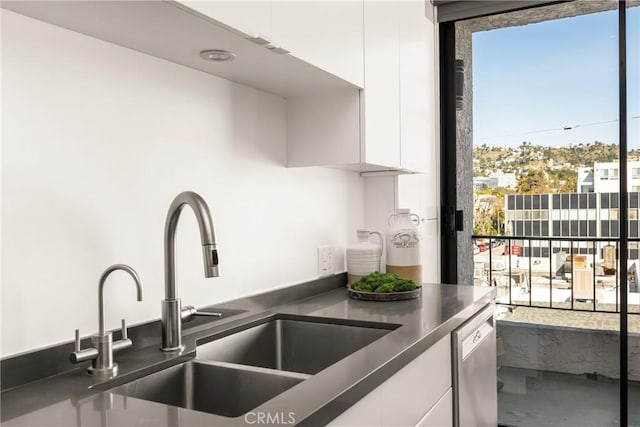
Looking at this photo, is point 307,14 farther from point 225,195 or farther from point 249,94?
point 225,195

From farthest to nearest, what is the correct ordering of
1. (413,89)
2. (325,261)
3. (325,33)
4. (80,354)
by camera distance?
(413,89) < (325,261) < (325,33) < (80,354)

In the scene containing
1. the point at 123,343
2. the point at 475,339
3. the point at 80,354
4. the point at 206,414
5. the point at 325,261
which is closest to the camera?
the point at 206,414

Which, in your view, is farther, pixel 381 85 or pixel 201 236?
pixel 381 85

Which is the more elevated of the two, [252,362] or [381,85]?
[381,85]

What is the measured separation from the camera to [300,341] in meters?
1.71

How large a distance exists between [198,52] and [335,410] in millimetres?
937

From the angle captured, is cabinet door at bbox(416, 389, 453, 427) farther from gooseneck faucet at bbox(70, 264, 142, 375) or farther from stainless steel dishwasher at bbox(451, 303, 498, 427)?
gooseneck faucet at bbox(70, 264, 142, 375)

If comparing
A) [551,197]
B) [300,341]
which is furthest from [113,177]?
[551,197]

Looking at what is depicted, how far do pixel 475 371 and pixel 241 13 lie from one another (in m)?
1.43

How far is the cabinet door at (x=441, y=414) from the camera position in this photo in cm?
148

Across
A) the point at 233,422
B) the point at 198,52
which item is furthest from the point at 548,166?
the point at 233,422

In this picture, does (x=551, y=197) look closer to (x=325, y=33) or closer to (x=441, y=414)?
(x=441, y=414)

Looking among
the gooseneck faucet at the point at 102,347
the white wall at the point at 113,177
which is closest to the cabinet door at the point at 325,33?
the white wall at the point at 113,177

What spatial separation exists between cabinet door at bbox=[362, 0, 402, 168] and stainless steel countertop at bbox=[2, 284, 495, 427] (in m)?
0.62
